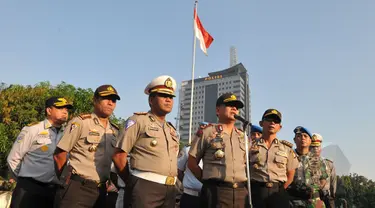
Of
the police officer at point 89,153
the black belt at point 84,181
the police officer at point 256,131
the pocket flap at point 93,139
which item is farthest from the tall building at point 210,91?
the black belt at point 84,181

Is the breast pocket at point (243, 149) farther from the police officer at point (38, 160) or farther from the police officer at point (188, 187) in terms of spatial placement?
the police officer at point (38, 160)

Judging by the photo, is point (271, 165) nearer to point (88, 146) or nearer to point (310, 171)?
point (310, 171)

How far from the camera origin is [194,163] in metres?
4.14

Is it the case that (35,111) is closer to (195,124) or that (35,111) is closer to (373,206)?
(373,206)

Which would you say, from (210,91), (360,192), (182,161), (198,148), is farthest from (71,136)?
(210,91)

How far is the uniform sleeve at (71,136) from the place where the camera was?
3.54m

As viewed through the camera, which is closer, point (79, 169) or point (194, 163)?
point (79, 169)

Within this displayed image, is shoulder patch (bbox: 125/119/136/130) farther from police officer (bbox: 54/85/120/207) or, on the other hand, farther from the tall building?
the tall building

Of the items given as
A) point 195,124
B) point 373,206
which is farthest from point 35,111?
point 195,124

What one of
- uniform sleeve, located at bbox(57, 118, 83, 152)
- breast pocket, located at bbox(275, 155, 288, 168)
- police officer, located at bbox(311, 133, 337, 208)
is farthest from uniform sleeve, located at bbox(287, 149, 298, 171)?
uniform sleeve, located at bbox(57, 118, 83, 152)

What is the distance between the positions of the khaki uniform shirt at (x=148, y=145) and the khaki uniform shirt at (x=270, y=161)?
1.61 m

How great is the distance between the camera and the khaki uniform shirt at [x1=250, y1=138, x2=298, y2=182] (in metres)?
4.56

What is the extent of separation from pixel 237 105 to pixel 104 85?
180 cm

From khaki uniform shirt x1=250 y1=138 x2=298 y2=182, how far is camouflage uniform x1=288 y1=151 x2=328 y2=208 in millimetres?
688
